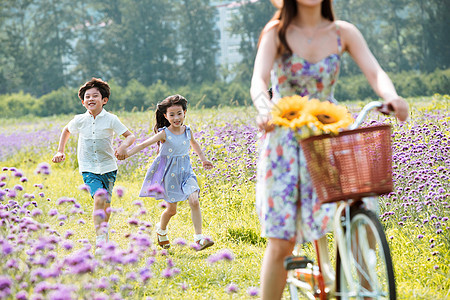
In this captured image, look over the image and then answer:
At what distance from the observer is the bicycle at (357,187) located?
97.1 inches

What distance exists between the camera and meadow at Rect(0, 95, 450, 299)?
292 cm

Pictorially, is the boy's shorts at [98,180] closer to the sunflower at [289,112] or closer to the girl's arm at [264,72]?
the girl's arm at [264,72]

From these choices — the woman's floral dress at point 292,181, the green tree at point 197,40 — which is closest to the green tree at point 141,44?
the green tree at point 197,40

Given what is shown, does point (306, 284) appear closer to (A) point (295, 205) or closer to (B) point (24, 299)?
(A) point (295, 205)

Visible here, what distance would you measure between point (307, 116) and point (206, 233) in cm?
373

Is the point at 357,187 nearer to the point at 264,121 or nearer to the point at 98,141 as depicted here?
the point at 264,121

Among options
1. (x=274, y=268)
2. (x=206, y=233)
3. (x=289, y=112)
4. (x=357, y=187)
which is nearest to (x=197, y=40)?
(x=206, y=233)

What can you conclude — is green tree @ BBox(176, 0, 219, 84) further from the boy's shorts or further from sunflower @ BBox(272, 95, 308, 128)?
sunflower @ BBox(272, 95, 308, 128)

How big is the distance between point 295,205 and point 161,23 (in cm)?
4999

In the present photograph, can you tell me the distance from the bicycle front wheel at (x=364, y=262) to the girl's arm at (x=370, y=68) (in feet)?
1.58

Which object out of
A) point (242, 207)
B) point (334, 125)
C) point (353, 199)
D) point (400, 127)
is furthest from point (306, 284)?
point (400, 127)

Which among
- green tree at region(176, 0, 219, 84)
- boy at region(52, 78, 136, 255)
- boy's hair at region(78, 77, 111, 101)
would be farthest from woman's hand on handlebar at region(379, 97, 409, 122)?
green tree at region(176, 0, 219, 84)

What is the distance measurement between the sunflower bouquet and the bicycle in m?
0.08

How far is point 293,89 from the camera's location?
2.93 meters
